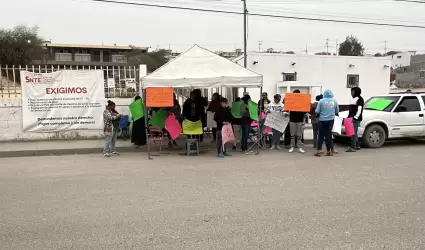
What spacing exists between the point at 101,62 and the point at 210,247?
64469 mm

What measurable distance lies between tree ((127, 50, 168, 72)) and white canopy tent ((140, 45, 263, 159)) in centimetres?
3177

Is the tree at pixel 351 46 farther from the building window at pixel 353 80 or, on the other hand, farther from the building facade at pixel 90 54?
the building window at pixel 353 80

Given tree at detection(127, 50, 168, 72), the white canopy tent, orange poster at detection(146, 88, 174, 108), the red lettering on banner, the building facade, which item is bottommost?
orange poster at detection(146, 88, 174, 108)

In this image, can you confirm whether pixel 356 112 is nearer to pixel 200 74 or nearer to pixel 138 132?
pixel 200 74

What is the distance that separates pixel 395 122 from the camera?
10.8 m

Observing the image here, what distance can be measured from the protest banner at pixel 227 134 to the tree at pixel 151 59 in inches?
1286

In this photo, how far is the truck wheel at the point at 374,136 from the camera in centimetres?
1061

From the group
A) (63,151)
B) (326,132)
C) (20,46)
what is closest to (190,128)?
(326,132)

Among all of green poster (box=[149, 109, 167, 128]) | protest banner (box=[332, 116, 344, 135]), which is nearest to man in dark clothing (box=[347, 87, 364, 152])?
protest banner (box=[332, 116, 344, 135])

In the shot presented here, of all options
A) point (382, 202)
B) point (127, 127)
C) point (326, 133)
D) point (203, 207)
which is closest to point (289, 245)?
point (203, 207)

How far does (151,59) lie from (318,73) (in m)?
30.8

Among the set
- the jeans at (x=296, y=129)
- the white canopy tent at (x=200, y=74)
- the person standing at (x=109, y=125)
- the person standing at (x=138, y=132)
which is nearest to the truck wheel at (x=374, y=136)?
the jeans at (x=296, y=129)

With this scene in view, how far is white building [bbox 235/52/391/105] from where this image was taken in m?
19.6

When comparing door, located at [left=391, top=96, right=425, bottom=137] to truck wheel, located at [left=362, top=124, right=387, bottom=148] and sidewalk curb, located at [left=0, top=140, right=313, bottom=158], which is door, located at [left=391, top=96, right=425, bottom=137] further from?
sidewalk curb, located at [left=0, top=140, right=313, bottom=158]
